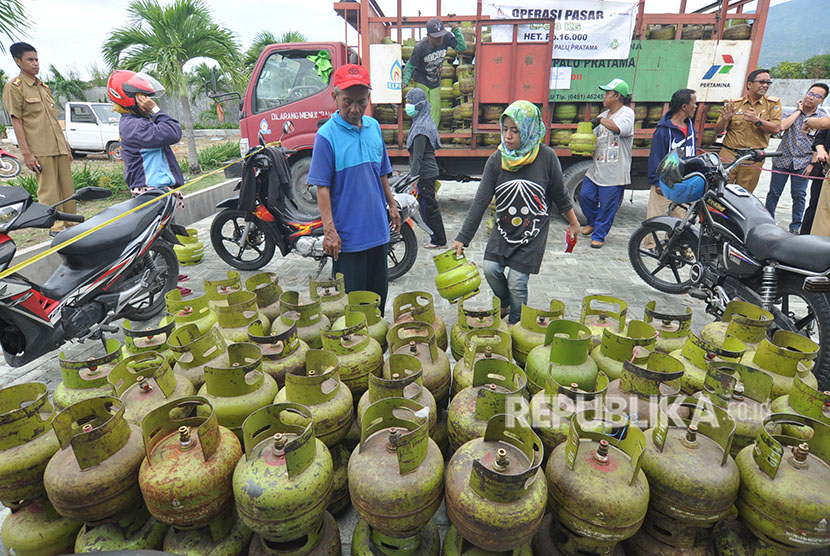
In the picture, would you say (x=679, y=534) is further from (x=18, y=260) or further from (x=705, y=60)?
(x=705, y=60)

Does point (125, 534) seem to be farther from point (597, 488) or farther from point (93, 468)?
point (597, 488)

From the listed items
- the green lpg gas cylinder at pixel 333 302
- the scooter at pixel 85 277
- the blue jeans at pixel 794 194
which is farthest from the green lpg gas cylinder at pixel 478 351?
the blue jeans at pixel 794 194

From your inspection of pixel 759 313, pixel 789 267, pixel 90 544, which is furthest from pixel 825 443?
pixel 90 544

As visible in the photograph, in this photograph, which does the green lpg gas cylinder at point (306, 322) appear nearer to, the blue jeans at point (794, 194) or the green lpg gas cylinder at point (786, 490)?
the green lpg gas cylinder at point (786, 490)

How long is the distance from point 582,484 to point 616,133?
5.38 metres

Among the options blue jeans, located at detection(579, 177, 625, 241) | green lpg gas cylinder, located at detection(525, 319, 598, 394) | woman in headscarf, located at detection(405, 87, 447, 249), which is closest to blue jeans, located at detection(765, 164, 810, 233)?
blue jeans, located at detection(579, 177, 625, 241)

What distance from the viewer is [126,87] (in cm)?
371

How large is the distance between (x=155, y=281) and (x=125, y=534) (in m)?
3.00

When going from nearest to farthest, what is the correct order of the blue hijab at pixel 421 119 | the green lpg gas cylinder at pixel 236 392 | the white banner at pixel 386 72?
the green lpg gas cylinder at pixel 236 392 → the blue hijab at pixel 421 119 → the white banner at pixel 386 72

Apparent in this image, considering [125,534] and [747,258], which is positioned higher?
[747,258]

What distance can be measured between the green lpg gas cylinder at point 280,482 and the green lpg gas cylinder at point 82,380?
848mm

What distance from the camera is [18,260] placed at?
4324mm

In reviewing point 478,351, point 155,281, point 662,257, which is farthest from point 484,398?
point 662,257

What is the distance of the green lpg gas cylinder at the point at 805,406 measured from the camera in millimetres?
1590
